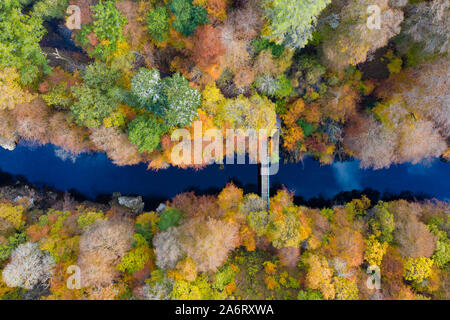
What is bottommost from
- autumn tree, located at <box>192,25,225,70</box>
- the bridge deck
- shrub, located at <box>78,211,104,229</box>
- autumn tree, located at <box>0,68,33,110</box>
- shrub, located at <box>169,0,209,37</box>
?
shrub, located at <box>78,211,104,229</box>

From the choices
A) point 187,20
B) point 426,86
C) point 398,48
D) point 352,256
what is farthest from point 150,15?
point 352,256

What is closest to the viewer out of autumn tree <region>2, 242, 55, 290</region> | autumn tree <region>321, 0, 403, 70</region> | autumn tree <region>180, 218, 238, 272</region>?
autumn tree <region>321, 0, 403, 70</region>

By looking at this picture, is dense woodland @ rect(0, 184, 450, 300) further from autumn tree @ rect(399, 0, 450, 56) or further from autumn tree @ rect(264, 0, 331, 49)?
autumn tree @ rect(264, 0, 331, 49)

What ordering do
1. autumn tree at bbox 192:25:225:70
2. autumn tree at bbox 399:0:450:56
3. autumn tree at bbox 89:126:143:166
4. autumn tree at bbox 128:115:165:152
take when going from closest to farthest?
autumn tree at bbox 399:0:450:56
autumn tree at bbox 192:25:225:70
autumn tree at bbox 128:115:165:152
autumn tree at bbox 89:126:143:166

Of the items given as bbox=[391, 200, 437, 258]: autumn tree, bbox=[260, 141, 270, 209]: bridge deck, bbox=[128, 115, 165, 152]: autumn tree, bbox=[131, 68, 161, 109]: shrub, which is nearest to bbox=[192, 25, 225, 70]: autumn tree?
bbox=[131, 68, 161, 109]: shrub

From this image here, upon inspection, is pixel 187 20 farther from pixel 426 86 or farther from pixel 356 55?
pixel 426 86

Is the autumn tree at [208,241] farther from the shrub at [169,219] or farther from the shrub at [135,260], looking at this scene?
the shrub at [135,260]

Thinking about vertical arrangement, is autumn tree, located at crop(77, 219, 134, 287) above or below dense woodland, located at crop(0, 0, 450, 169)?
below

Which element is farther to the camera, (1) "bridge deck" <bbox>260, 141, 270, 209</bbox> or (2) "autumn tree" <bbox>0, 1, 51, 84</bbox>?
(1) "bridge deck" <bbox>260, 141, 270, 209</bbox>
